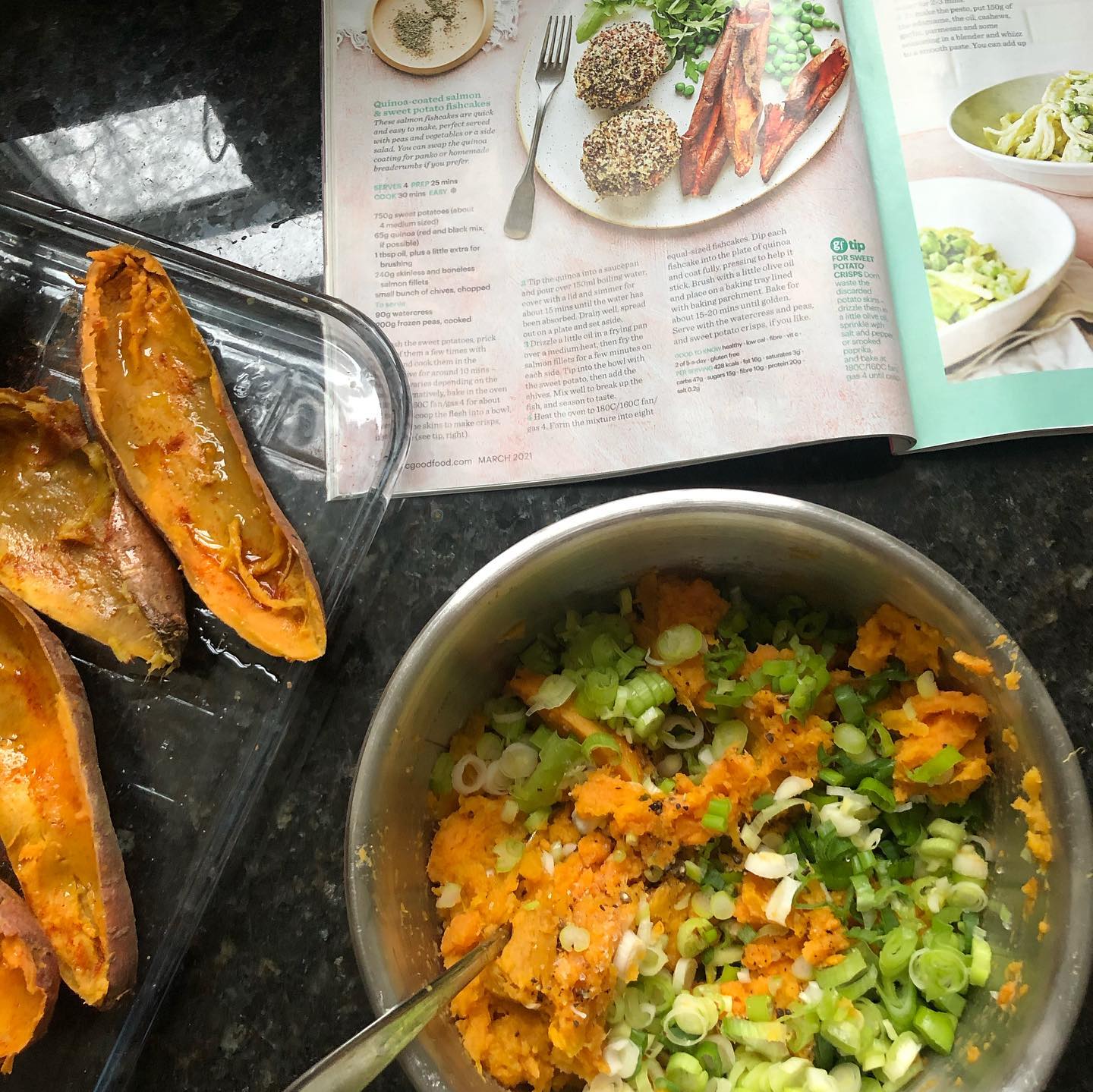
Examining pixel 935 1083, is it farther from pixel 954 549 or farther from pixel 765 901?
pixel 954 549

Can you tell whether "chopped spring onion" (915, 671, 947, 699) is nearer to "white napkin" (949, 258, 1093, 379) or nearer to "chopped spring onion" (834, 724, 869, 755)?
"chopped spring onion" (834, 724, 869, 755)

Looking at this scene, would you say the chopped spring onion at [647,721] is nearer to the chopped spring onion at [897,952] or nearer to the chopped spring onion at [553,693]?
the chopped spring onion at [553,693]

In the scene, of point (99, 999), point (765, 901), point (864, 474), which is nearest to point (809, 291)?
point (864, 474)

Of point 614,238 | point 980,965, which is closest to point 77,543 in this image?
point 614,238

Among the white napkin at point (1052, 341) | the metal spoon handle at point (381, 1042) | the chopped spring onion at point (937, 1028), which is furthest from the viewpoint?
the white napkin at point (1052, 341)

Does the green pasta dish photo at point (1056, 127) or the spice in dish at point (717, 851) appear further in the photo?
the green pasta dish photo at point (1056, 127)

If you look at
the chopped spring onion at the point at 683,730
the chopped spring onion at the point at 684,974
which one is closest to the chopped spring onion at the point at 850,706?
the chopped spring onion at the point at 683,730
